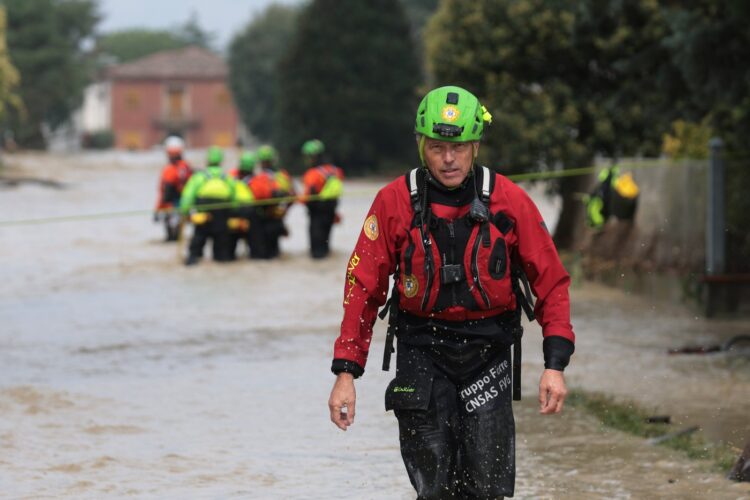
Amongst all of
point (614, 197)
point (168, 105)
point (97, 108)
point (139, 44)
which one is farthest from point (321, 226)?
point (139, 44)

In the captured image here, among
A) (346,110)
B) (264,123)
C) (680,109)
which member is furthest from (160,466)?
(264,123)

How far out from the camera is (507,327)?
5.39 m

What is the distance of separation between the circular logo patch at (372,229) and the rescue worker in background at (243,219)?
55.5 feet

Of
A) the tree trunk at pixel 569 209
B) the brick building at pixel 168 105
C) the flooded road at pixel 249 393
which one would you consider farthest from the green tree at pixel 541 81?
the brick building at pixel 168 105

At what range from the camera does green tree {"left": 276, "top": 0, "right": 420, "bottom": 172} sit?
5984 cm

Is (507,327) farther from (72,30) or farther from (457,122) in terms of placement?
(72,30)

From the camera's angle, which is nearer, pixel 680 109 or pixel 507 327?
pixel 507 327

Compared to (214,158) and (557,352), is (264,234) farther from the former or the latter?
(557,352)

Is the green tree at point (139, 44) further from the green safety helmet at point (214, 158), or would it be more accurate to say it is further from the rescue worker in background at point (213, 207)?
the rescue worker in background at point (213, 207)

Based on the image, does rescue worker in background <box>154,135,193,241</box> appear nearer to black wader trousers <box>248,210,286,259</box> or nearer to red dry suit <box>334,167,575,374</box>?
black wader trousers <box>248,210,286,259</box>

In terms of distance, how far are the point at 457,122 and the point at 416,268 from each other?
1.63 ft

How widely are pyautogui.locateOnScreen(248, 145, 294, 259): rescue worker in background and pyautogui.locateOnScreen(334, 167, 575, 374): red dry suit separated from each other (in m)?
17.3

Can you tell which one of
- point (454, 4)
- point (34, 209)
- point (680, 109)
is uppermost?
point (454, 4)

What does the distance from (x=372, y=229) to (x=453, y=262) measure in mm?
297
